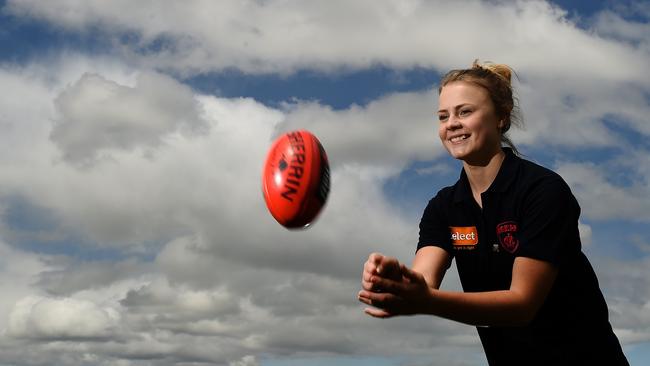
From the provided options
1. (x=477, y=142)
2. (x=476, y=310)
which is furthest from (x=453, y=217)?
(x=476, y=310)

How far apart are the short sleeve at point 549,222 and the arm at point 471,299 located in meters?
0.10

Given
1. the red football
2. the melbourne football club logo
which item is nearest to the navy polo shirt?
the melbourne football club logo

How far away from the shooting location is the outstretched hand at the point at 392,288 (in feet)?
13.3

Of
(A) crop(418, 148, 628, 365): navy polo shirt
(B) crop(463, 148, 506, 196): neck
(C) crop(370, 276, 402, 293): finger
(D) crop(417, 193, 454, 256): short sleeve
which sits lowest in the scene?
(C) crop(370, 276, 402, 293): finger

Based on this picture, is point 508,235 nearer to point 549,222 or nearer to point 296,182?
point 549,222

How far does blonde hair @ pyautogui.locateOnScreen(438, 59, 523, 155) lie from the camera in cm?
578

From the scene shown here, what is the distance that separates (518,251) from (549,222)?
303mm

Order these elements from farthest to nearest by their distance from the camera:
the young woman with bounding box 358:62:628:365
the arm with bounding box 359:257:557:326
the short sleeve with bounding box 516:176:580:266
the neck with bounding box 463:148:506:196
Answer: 1. the neck with bounding box 463:148:506:196
2. the young woman with bounding box 358:62:628:365
3. the short sleeve with bounding box 516:176:580:266
4. the arm with bounding box 359:257:557:326

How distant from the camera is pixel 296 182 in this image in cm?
668

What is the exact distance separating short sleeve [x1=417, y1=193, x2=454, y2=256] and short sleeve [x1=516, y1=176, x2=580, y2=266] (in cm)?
90

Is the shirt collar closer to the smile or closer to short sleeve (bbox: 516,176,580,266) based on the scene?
short sleeve (bbox: 516,176,580,266)

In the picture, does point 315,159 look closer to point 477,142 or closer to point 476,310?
point 477,142

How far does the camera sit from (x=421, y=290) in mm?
4254

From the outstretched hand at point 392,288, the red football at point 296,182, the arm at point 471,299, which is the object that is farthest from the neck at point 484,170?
the outstretched hand at point 392,288
